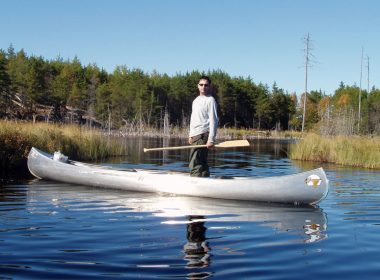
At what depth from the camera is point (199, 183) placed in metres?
8.48

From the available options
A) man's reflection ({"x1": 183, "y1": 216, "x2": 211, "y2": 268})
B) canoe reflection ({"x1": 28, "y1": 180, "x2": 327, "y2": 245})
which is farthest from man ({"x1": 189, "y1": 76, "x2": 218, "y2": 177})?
man's reflection ({"x1": 183, "y1": 216, "x2": 211, "y2": 268})

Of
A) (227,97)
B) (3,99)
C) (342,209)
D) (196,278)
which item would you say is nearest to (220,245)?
(196,278)

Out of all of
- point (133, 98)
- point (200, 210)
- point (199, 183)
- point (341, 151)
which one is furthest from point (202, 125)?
point (133, 98)

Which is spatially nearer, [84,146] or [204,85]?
[204,85]

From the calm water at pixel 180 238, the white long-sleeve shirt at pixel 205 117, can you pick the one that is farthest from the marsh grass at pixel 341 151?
the white long-sleeve shirt at pixel 205 117

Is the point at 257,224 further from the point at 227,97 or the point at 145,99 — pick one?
the point at 227,97

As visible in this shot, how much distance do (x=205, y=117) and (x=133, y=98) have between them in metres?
56.0

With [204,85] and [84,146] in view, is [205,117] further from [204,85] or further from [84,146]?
[84,146]

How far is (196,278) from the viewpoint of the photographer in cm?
409

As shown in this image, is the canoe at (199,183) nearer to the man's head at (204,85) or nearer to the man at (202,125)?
the man at (202,125)

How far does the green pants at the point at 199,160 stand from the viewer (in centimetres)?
856

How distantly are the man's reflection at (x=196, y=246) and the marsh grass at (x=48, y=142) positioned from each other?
24.0 ft

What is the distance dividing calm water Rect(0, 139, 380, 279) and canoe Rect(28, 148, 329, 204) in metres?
0.20

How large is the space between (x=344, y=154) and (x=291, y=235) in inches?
537
